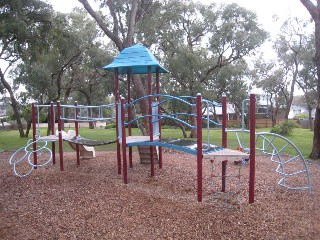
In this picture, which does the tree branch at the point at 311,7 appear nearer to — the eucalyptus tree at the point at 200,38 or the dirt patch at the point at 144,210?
the dirt patch at the point at 144,210

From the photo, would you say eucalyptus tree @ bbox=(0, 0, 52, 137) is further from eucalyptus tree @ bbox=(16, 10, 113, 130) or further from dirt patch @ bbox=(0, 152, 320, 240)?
dirt patch @ bbox=(0, 152, 320, 240)

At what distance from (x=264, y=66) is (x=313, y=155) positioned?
1146 inches

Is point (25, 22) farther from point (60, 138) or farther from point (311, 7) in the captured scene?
point (311, 7)

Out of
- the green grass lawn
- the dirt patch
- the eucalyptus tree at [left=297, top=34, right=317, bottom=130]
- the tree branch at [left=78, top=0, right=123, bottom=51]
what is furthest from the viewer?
the eucalyptus tree at [left=297, top=34, right=317, bottom=130]

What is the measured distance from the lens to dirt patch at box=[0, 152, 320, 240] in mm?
4098

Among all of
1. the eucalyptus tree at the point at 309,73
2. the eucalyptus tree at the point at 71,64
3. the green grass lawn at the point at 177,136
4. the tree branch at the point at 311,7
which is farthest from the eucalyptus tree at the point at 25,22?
the eucalyptus tree at the point at 309,73

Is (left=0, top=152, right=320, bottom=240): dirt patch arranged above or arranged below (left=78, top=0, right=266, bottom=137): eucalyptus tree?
below

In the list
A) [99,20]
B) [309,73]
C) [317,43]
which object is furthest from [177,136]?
[309,73]

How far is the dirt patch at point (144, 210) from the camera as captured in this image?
4098mm

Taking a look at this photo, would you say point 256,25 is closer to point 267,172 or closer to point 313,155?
point 313,155

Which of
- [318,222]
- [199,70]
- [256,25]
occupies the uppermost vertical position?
[256,25]

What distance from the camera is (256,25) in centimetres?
1900

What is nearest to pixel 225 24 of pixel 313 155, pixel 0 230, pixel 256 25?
pixel 256 25

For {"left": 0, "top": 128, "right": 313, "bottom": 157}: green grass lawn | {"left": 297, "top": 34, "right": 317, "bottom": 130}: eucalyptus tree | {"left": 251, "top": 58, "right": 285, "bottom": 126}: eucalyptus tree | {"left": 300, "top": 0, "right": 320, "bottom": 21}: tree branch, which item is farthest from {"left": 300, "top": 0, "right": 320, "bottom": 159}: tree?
{"left": 251, "top": 58, "right": 285, "bottom": 126}: eucalyptus tree
